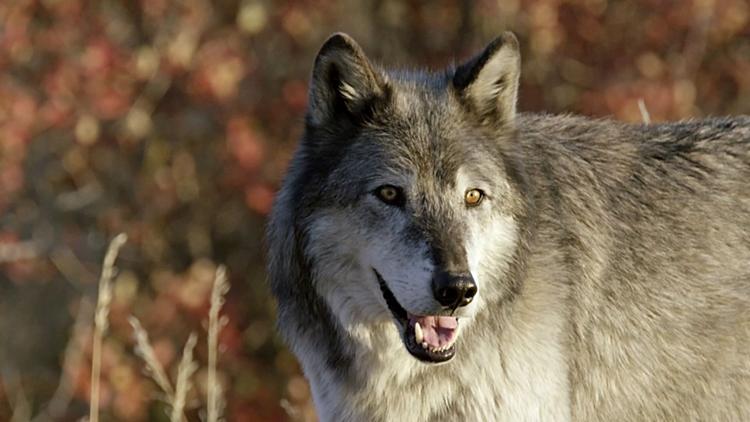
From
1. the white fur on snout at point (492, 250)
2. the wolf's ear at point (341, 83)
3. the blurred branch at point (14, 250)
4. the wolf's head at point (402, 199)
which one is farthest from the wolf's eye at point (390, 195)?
the blurred branch at point (14, 250)

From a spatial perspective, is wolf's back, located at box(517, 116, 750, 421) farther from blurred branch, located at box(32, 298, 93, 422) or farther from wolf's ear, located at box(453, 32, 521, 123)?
blurred branch, located at box(32, 298, 93, 422)

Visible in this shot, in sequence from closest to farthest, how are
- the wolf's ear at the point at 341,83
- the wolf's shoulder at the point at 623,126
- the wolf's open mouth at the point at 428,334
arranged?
the wolf's open mouth at the point at 428,334
the wolf's ear at the point at 341,83
the wolf's shoulder at the point at 623,126

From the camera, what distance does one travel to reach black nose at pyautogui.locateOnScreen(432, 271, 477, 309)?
4.56m

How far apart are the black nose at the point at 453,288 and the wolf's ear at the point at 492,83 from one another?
90 cm

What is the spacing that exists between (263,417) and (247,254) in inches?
63.0

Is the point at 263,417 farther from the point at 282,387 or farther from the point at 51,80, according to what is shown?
the point at 51,80

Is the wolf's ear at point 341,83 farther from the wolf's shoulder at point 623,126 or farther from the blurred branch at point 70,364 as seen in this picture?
the blurred branch at point 70,364

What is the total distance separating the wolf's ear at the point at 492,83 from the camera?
5121 mm

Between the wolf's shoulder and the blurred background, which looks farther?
the blurred background

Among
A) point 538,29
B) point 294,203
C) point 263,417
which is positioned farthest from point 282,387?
point 294,203

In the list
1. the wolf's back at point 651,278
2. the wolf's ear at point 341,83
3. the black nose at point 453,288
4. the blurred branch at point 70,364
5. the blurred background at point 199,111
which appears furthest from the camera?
the blurred background at point 199,111

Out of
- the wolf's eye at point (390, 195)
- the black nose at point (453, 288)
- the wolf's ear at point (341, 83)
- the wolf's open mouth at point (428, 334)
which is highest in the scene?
the wolf's ear at point (341, 83)

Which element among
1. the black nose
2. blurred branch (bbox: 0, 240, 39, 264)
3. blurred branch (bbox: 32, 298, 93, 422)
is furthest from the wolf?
blurred branch (bbox: 32, 298, 93, 422)

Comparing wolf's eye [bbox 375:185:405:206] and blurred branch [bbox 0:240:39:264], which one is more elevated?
wolf's eye [bbox 375:185:405:206]
